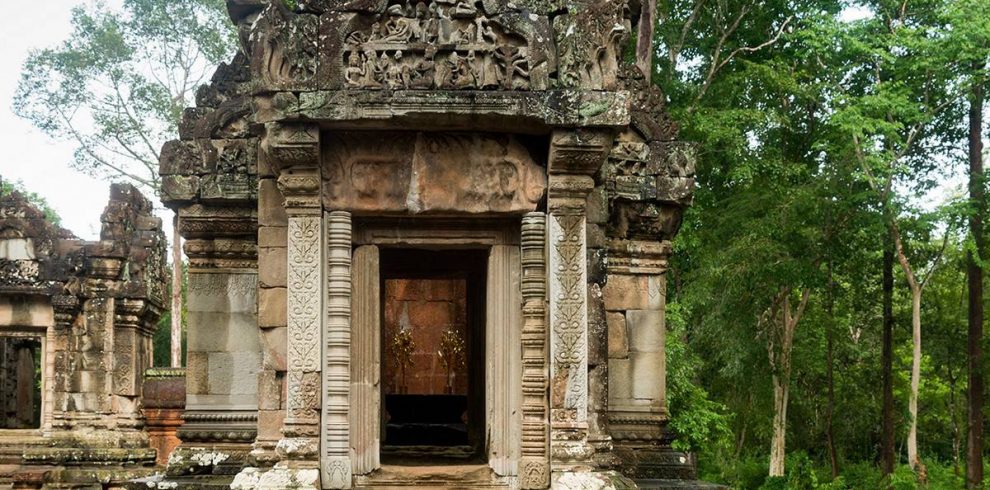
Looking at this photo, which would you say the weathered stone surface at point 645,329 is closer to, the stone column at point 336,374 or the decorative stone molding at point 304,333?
the stone column at point 336,374

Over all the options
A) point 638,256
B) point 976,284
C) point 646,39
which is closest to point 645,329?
point 638,256

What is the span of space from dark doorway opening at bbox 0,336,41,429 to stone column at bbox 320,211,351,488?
13.9 m

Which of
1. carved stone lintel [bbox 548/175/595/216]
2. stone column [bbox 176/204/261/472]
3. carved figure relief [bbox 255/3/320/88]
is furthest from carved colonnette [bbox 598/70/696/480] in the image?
carved figure relief [bbox 255/3/320/88]

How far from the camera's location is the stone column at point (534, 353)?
7.12 metres

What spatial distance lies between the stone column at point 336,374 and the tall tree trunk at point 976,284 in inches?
607

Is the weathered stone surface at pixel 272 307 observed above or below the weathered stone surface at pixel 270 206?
below

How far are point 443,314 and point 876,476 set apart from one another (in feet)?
40.3

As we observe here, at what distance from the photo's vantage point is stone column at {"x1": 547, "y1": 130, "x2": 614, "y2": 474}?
6.95 m

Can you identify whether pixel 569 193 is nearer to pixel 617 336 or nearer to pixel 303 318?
pixel 303 318

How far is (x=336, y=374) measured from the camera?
7.05 meters

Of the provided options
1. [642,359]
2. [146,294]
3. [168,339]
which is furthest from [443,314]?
[168,339]

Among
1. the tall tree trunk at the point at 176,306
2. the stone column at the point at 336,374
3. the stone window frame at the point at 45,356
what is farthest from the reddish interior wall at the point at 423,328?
the tall tree trunk at the point at 176,306

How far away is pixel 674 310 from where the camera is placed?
17.2 m

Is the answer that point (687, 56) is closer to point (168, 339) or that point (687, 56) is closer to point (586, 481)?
point (586, 481)
